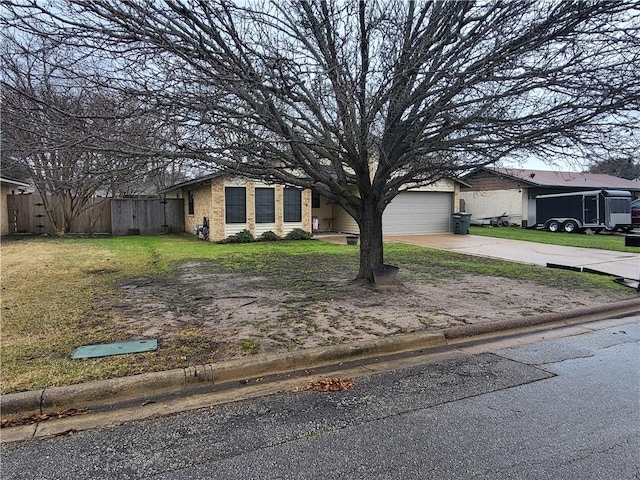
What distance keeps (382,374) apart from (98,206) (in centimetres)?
2059

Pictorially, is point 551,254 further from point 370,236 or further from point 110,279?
point 110,279

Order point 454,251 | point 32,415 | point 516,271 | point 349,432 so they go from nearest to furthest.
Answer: point 349,432
point 32,415
point 516,271
point 454,251

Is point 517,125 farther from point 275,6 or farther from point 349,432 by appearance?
point 349,432

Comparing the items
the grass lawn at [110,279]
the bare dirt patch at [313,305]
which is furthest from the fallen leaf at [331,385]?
the grass lawn at [110,279]

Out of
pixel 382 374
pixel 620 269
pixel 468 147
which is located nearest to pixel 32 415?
pixel 382 374

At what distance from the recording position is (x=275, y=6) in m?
5.90

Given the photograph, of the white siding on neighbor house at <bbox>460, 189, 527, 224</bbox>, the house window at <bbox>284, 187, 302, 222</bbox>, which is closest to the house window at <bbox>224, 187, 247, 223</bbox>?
the house window at <bbox>284, 187, 302, 222</bbox>

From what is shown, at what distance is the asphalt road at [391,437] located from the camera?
8.56ft

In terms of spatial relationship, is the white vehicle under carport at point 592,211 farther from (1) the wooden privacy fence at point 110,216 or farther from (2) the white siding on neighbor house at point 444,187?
(1) the wooden privacy fence at point 110,216

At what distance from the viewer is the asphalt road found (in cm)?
261

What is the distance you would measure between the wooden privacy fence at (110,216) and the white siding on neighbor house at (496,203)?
66.8ft

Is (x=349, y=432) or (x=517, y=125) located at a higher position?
(x=517, y=125)

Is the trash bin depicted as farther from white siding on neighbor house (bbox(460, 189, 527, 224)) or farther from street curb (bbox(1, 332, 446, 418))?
street curb (bbox(1, 332, 446, 418))

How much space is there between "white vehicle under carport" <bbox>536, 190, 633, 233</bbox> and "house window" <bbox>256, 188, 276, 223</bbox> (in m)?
17.4
